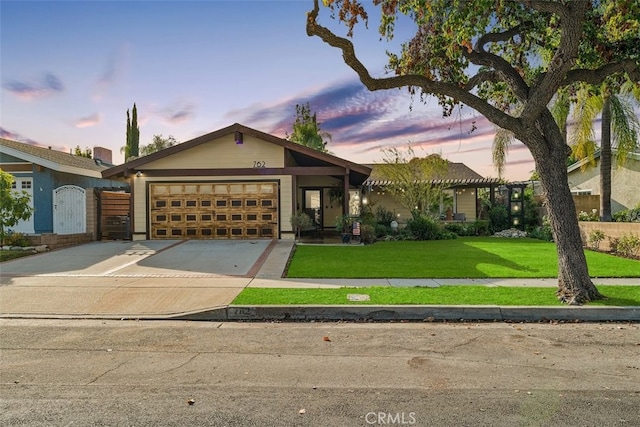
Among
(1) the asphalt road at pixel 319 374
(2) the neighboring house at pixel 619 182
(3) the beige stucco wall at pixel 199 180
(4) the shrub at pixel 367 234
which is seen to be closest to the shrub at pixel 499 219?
(2) the neighboring house at pixel 619 182

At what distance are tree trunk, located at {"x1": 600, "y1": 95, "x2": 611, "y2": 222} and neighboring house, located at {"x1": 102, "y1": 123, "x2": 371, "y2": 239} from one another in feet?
32.9

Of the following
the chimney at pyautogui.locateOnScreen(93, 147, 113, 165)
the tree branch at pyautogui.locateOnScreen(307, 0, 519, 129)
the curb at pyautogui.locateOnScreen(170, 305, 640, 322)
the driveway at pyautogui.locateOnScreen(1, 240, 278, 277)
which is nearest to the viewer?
the curb at pyautogui.locateOnScreen(170, 305, 640, 322)

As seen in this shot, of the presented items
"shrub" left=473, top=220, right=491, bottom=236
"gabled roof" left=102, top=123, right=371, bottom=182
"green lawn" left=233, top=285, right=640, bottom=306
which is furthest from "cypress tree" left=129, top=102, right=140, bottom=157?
"green lawn" left=233, top=285, right=640, bottom=306

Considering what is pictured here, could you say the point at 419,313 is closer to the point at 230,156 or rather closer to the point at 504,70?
the point at 504,70

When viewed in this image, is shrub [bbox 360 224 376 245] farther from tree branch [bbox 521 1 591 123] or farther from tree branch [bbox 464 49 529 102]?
tree branch [bbox 521 1 591 123]

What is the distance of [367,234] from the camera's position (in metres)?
16.9

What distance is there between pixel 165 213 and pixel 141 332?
12146mm

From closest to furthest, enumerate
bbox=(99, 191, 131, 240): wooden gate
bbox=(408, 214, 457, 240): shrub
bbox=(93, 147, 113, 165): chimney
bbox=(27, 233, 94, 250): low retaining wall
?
1. bbox=(27, 233, 94, 250): low retaining wall
2. bbox=(99, 191, 131, 240): wooden gate
3. bbox=(408, 214, 457, 240): shrub
4. bbox=(93, 147, 113, 165): chimney

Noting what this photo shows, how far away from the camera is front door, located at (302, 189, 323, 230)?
920 inches

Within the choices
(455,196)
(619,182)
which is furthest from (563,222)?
(619,182)

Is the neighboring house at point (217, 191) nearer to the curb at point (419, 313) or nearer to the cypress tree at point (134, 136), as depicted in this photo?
the curb at point (419, 313)

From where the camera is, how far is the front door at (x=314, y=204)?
76.7 ft

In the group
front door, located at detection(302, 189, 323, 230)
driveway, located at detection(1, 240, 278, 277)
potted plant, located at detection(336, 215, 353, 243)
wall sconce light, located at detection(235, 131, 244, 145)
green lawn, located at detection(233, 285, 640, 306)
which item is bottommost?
green lawn, located at detection(233, 285, 640, 306)

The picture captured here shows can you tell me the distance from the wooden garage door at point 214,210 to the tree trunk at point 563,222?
11.2m
